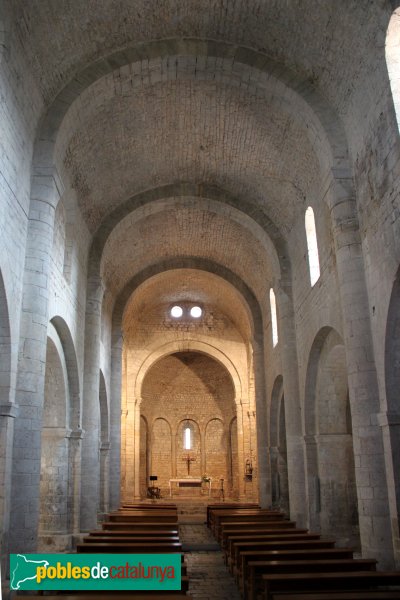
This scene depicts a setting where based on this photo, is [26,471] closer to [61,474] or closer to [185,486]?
[61,474]

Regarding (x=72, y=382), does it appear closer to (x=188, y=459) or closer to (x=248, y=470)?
(x=248, y=470)

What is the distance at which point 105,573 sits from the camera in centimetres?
731

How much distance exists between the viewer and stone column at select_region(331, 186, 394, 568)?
10828mm

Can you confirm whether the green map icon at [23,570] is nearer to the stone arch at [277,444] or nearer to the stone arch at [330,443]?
the stone arch at [330,443]

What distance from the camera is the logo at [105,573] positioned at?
23.5ft

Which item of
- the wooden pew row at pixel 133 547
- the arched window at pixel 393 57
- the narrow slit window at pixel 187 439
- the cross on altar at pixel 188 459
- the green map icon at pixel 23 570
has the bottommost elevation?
the wooden pew row at pixel 133 547

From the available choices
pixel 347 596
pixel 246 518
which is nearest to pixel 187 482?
pixel 246 518

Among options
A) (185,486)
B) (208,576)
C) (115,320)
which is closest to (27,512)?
(208,576)

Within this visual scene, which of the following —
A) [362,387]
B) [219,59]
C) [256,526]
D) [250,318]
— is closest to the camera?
[362,387]

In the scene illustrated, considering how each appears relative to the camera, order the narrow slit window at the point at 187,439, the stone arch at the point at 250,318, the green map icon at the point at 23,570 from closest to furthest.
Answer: the green map icon at the point at 23,570
the stone arch at the point at 250,318
the narrow slit window at the point at 187,439

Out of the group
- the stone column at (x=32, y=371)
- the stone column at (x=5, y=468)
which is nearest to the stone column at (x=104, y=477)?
the stone column at (x=32, y=371)

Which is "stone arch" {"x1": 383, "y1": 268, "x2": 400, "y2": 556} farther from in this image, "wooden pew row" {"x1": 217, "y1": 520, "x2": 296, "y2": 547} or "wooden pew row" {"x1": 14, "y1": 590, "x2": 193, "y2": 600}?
"wooden pew row" {"x1": 14, "y1": 590, "x2": 193, "y2": 600}

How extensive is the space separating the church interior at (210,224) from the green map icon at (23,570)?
5.16 ft

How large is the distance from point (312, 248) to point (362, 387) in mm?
6317
